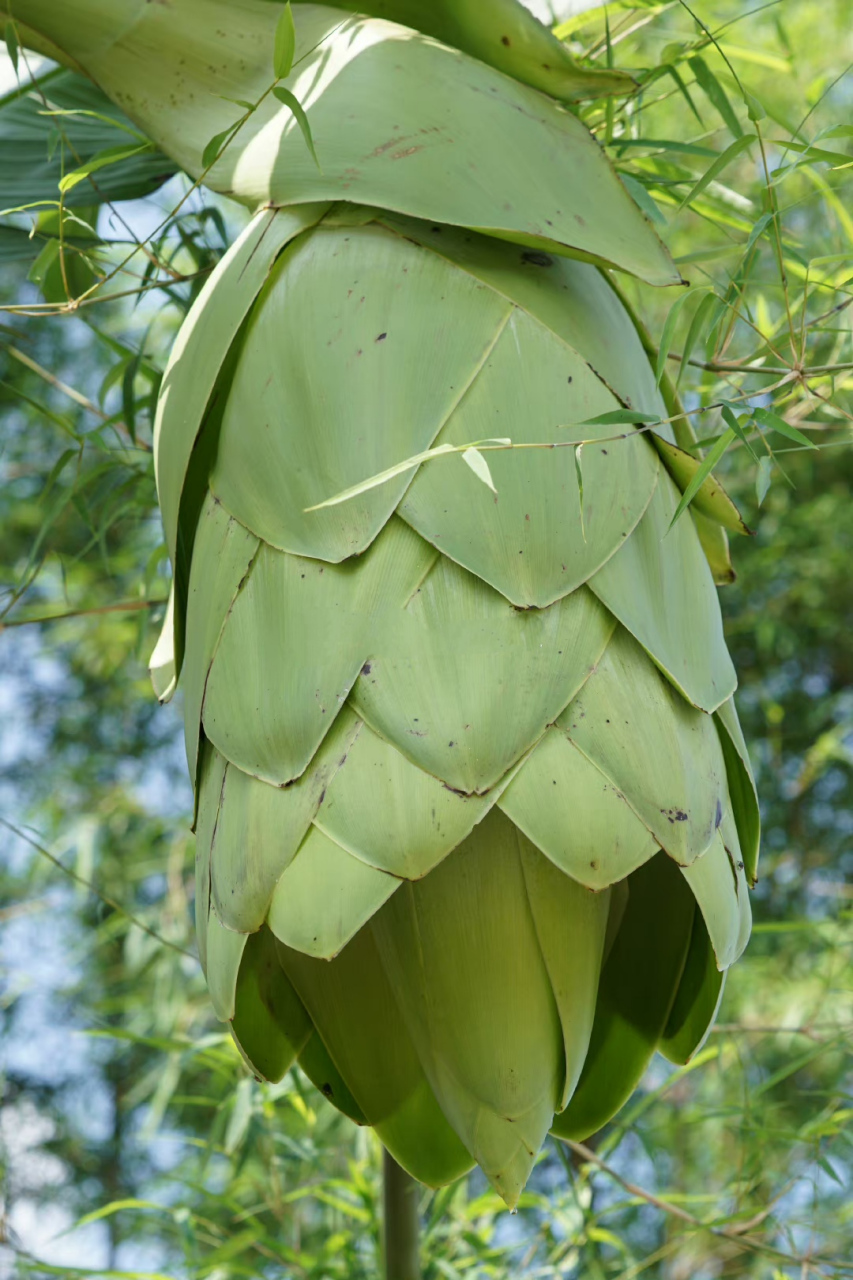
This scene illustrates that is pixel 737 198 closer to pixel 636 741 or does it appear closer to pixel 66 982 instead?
pixel 636 741

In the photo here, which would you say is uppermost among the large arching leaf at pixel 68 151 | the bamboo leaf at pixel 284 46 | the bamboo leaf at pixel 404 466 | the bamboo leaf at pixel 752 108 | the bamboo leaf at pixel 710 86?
the bamboo leaf at pixel 284 46

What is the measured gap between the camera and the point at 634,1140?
139 cm

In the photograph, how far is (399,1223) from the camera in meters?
0.38

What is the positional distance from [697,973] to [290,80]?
0.87 ft

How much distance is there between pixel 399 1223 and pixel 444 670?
0.67ft

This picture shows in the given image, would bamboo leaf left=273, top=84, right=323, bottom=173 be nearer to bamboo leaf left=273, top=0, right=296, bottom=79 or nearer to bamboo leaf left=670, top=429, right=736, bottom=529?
bamboo leaf left=273, top=0, right=296, bottom=79

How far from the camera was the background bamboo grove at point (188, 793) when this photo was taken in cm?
45

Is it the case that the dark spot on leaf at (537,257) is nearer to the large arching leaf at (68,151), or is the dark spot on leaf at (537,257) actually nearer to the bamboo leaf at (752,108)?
the bamboo leaf at (752,108)

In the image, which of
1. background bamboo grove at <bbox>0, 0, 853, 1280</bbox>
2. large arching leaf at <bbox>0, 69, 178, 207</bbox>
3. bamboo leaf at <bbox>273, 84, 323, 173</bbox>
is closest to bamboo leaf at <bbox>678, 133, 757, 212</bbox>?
background bamboo grove at <bbox>0, 0, 853, 1280</bbox>

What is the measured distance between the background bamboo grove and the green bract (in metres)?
0.04

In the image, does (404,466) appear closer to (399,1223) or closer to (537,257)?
(537,257)

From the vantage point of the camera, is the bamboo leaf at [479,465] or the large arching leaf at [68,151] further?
the large arching leaf at [68,151]

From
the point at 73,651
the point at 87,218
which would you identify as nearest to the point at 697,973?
the point at 87,218

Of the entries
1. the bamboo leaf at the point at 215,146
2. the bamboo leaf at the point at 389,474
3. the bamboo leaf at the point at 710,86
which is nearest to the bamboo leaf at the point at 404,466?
the bamboo leaf at the point at 389,474
